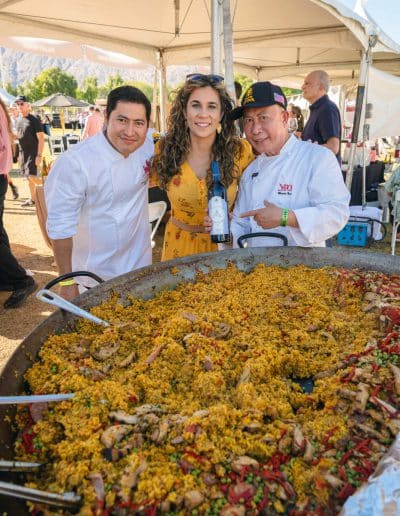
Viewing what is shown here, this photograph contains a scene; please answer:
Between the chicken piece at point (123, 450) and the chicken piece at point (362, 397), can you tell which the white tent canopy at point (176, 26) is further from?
the chicken piece at point (123, 450)

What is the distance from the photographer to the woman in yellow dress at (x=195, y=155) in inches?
110

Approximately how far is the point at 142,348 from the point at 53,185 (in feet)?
4.28

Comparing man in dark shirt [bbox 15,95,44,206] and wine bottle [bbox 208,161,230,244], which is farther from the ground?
man in dark shirt [bbox 15,95,44,206]

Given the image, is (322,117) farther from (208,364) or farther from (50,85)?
(50,85)

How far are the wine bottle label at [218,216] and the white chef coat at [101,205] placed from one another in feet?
2.14

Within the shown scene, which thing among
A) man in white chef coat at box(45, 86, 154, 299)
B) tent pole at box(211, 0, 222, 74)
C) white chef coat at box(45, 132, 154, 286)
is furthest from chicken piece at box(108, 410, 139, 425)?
tent pole at box(211, 0, 222, 74)

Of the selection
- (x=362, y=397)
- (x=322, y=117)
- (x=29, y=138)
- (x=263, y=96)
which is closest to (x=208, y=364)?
(x=362, y=397)

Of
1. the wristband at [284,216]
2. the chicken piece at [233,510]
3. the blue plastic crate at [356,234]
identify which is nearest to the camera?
the chicken piece at [233,510]

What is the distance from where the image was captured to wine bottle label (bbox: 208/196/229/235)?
258 cm

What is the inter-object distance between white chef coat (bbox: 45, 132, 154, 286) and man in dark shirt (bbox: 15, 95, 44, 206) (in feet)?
25.3

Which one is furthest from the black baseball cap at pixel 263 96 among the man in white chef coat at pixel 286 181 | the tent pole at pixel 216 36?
the tent pole at pixel 216 36

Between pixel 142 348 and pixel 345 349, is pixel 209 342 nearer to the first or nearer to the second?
pixel 142 348

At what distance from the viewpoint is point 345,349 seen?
1.81 m

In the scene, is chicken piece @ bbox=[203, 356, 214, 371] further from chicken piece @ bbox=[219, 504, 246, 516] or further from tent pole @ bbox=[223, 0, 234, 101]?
tent pole @ bbox=[223, 0, 234, 101]
